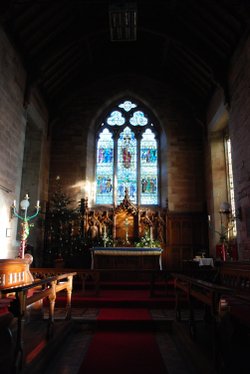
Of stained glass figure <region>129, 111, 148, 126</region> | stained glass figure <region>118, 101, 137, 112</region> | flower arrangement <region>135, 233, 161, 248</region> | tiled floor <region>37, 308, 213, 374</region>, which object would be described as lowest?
tiled floor <region>37, 308, 213, 374</region>

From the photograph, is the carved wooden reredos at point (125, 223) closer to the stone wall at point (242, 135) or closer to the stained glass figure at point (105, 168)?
the stained glass figure at point (105, 168)

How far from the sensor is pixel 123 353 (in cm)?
375

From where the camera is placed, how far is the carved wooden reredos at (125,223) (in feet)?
32.5

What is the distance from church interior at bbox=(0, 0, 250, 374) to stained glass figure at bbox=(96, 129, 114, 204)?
1.5 inches

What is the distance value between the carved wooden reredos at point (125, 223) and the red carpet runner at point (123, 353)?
469cm

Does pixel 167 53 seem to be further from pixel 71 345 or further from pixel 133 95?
pixel 71 345

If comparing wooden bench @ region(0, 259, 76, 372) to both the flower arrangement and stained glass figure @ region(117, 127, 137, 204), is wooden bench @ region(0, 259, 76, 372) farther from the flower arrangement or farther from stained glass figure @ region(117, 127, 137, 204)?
stained glass figure @ region(117, 127, 137, 204)

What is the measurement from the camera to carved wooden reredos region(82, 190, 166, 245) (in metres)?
9.90

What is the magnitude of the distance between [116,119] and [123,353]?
9.09 metres

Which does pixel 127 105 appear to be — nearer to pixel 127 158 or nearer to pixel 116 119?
pixel 116 119

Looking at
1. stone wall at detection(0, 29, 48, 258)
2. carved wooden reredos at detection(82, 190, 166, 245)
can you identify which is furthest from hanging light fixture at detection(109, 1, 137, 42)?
carved wooden reredos at detection(82, 190, 166, 245)

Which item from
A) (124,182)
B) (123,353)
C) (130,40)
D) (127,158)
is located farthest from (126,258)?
(130,40)

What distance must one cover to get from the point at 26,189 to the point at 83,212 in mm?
1913

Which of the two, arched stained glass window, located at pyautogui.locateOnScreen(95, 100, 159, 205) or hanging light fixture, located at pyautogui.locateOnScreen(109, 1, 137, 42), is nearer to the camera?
hanging light fixture, located at pyautogui.locateOnScreen(109, 1, 137, 42)
